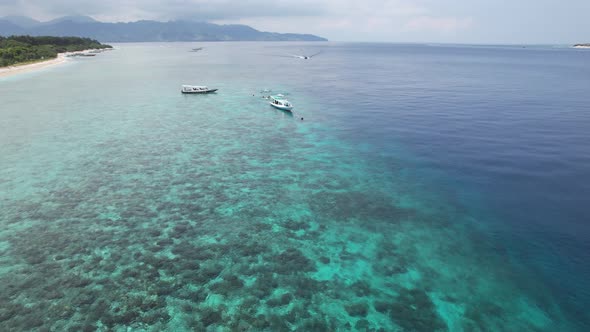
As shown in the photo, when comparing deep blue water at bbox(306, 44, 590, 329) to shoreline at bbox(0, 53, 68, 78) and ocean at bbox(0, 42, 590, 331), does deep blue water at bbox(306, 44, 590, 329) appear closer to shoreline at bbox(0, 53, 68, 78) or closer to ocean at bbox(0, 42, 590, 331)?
ocean at bbox(0, 42, 590, 331)

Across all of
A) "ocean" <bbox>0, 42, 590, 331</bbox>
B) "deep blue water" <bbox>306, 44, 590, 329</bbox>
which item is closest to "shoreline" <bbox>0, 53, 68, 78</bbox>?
"ocean" <bbox>0, 42, 590, 331</bbox>

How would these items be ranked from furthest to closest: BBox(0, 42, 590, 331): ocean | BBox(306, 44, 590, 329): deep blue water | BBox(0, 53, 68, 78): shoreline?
1. BBox(0, 53, 68, 78): shoreline
2. BBox(306, 44, 590, 329): deep blue water
3. BBox(0, 42, 590, 331): ocean

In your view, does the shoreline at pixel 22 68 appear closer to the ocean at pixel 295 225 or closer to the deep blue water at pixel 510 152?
the ocean at pixel 295 225

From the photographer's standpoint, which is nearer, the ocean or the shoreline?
the ocean

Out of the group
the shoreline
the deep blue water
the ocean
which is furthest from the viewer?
the shoreline

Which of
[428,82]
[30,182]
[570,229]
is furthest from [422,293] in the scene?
[428,82]

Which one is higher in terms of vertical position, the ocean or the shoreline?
the shoreline

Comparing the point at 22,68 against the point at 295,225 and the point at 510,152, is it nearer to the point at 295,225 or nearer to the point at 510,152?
the point at 295,225

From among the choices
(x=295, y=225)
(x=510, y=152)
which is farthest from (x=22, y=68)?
(x=510, y=152)

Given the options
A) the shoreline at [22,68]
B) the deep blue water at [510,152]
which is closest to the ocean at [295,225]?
the deep blue water at [510,152]
